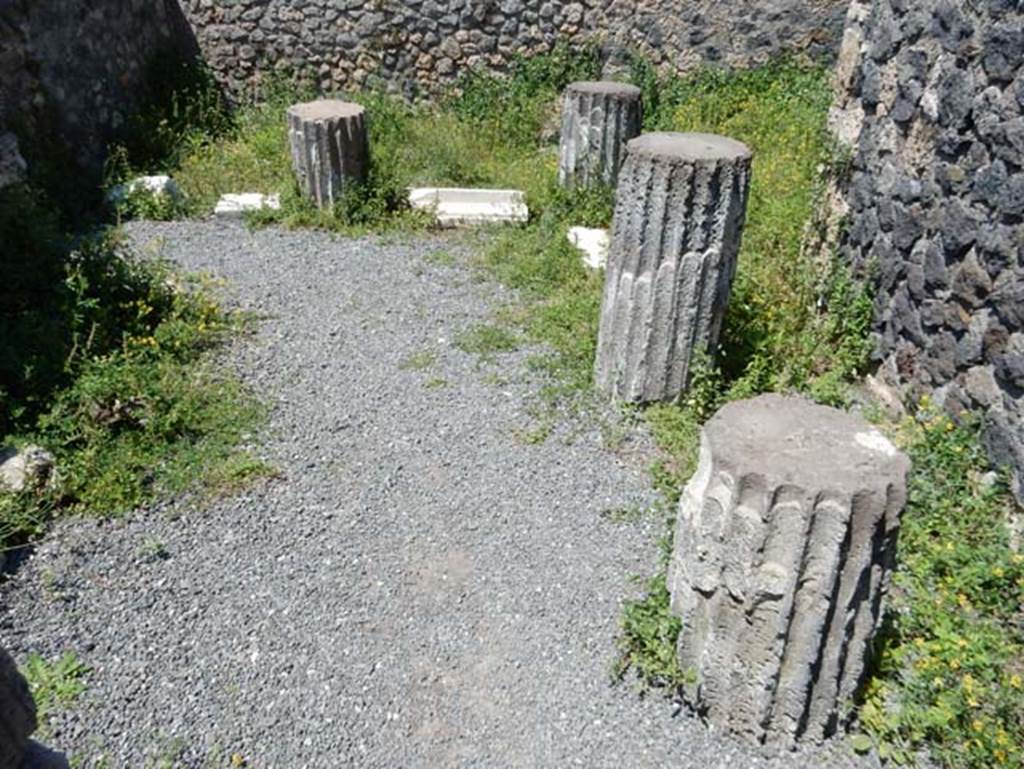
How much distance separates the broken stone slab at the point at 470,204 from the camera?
286 inches

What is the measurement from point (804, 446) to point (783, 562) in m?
0.37

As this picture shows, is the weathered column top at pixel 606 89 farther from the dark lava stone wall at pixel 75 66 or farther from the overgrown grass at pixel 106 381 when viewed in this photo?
the dark lava stone wall at pixel 75 66

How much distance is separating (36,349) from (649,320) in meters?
3.31

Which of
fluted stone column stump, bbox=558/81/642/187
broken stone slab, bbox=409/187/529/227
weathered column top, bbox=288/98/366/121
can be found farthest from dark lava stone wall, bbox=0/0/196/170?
fluted stone column stump, bbox=558/81/642/187

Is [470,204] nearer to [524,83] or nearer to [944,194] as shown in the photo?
[524,83]

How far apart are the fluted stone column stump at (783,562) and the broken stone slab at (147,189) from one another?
243 inches

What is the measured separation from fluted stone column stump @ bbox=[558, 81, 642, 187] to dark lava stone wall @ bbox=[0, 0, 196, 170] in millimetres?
4393

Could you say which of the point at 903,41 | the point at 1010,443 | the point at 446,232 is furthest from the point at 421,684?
the point at 446,232

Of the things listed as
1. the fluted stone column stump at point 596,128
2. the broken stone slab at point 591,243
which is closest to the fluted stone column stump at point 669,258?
the broken stone slab at point 591,243

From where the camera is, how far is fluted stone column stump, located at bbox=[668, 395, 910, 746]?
2.45m

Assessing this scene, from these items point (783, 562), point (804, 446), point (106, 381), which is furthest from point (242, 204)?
point (783, 562)

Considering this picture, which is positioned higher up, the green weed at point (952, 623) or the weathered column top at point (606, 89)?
the weathered column top at point (606, 89)

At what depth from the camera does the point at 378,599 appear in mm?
3395

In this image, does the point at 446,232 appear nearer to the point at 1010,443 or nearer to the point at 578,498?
the point at 578,498
